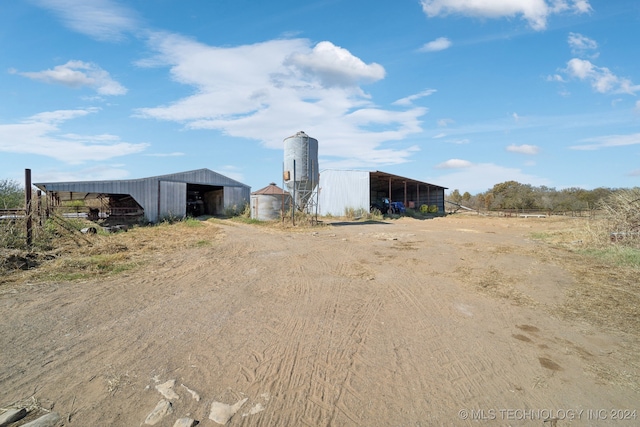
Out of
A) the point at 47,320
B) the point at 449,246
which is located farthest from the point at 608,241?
the point at 47,320

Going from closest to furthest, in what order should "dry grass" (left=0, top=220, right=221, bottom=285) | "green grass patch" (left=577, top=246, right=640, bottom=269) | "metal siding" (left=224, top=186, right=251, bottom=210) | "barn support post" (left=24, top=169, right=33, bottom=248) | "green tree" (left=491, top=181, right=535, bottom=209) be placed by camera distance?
1. "dry grass" (left=0, top=220, right=221, bottom=285)
2. "green grass patch" (left=577, top=246, right=640, bottom=269)
3. "barn support post" (left=24, top=169, right=33, bottom=248)
4. "metal siding" (left=224, top=186, right=251, bottom=210)
5. "green tree" (left=491, top=181, right=535, bottom=209)

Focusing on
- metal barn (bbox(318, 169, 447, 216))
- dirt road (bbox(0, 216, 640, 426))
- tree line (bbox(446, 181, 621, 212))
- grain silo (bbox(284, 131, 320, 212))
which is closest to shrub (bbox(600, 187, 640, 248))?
dirt road (bbox(0, 216, 640, 426))

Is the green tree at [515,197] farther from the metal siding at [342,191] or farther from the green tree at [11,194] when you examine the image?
the green tree at [11,194]

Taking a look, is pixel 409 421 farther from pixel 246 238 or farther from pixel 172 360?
pixel 246 238

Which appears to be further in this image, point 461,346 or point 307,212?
point 307,212

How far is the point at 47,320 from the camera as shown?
4.89 meters

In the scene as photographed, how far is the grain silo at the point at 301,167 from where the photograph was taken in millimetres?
20297

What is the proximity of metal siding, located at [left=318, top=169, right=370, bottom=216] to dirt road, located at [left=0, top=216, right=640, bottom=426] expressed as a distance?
825 inches

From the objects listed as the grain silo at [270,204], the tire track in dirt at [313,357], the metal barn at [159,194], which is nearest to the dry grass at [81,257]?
the tire track in dirt at [313,357]

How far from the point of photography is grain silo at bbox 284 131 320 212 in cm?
2030

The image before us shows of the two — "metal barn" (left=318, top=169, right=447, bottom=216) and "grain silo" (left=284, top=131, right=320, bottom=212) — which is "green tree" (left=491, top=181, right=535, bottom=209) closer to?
"metal barn" (left=318, top=169, right=447, bottom=216)

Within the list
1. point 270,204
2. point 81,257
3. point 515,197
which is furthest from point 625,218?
point 515,197

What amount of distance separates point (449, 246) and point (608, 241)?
17.2 ft

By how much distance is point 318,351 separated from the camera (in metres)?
4.06
